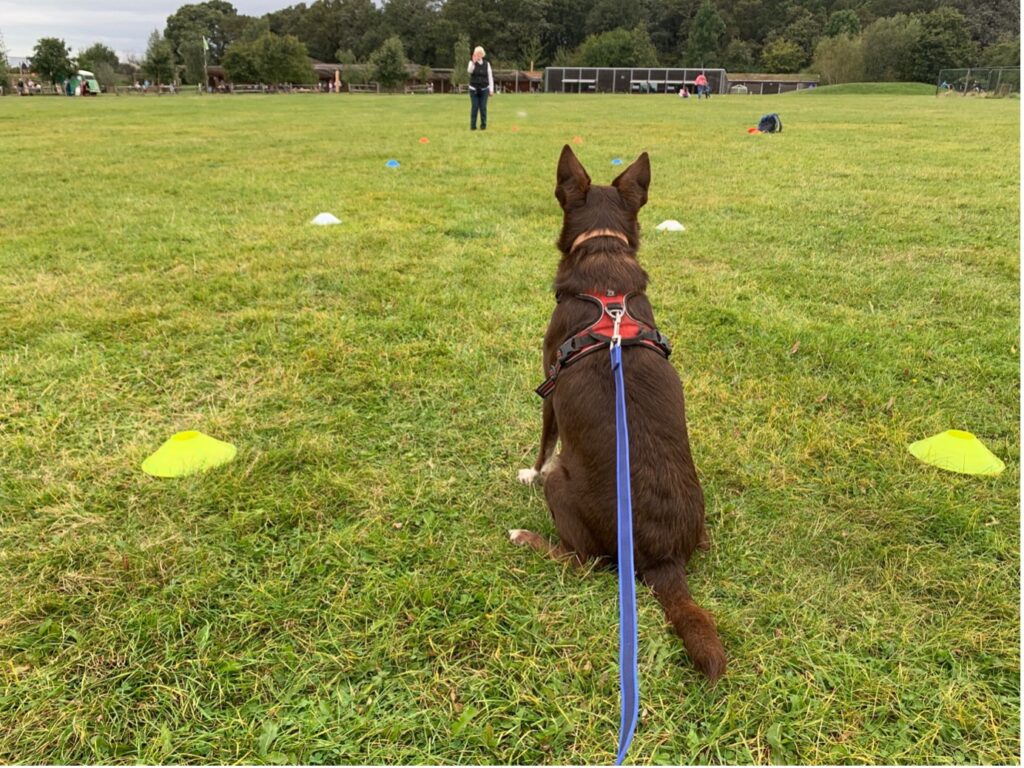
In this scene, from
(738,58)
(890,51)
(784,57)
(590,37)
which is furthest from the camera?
(590,37)

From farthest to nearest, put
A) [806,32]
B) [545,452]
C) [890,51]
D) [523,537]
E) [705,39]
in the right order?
1. [705,39]
2. [806,32]
3. [890,51]
4. [545,452]
5. [523,537]

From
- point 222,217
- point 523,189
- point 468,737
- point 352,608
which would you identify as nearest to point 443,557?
point 352,608

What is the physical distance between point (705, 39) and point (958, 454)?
388ft

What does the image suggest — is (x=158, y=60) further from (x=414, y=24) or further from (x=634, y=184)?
(x=634, y=184)

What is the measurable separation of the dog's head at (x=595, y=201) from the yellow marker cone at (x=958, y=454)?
5.94ft

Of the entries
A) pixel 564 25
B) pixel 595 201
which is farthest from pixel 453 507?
→ pixel 564 25

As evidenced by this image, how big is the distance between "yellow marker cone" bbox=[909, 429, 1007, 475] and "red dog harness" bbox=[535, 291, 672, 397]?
1.65 meters

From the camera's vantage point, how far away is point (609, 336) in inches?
91.4

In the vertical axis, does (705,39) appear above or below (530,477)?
above

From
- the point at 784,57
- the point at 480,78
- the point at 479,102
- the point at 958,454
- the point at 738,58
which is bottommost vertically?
the point at 958,454

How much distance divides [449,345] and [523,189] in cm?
576

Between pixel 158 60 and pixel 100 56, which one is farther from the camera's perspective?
pixel 100 56

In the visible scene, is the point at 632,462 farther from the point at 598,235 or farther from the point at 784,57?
the point at 784,57

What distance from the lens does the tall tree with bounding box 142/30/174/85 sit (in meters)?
63.1
